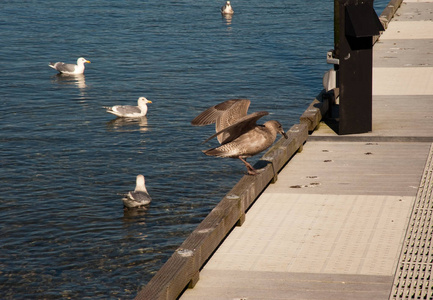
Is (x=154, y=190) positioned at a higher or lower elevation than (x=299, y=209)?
lower

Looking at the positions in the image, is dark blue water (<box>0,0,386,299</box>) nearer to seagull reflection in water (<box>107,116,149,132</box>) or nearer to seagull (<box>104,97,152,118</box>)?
seagull reflection in water (<box>107,116,149,132</box>)

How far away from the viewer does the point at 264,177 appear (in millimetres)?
12375

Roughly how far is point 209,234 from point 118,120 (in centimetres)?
1393

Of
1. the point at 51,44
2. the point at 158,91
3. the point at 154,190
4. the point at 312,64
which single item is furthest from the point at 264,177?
the point at 51,44

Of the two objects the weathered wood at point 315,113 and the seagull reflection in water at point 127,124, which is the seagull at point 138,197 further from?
the seagull reflection in water at point 127,124

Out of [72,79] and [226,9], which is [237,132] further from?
[226,9]

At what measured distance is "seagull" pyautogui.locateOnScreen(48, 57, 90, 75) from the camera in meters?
28.4

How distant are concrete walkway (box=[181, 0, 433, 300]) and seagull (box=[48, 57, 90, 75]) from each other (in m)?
14.1

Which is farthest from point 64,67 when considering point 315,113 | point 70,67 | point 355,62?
point 355,62

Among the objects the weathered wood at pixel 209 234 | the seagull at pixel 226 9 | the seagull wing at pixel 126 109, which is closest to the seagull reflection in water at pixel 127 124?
the seagull wing at pixel 126 109

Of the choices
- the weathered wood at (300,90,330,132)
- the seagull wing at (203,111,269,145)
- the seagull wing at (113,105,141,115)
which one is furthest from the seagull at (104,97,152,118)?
the seagull wing at (203,111,269,145)

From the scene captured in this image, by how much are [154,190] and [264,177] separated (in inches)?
212

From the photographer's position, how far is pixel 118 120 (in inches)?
918

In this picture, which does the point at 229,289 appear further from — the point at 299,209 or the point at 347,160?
the point at 347,160
